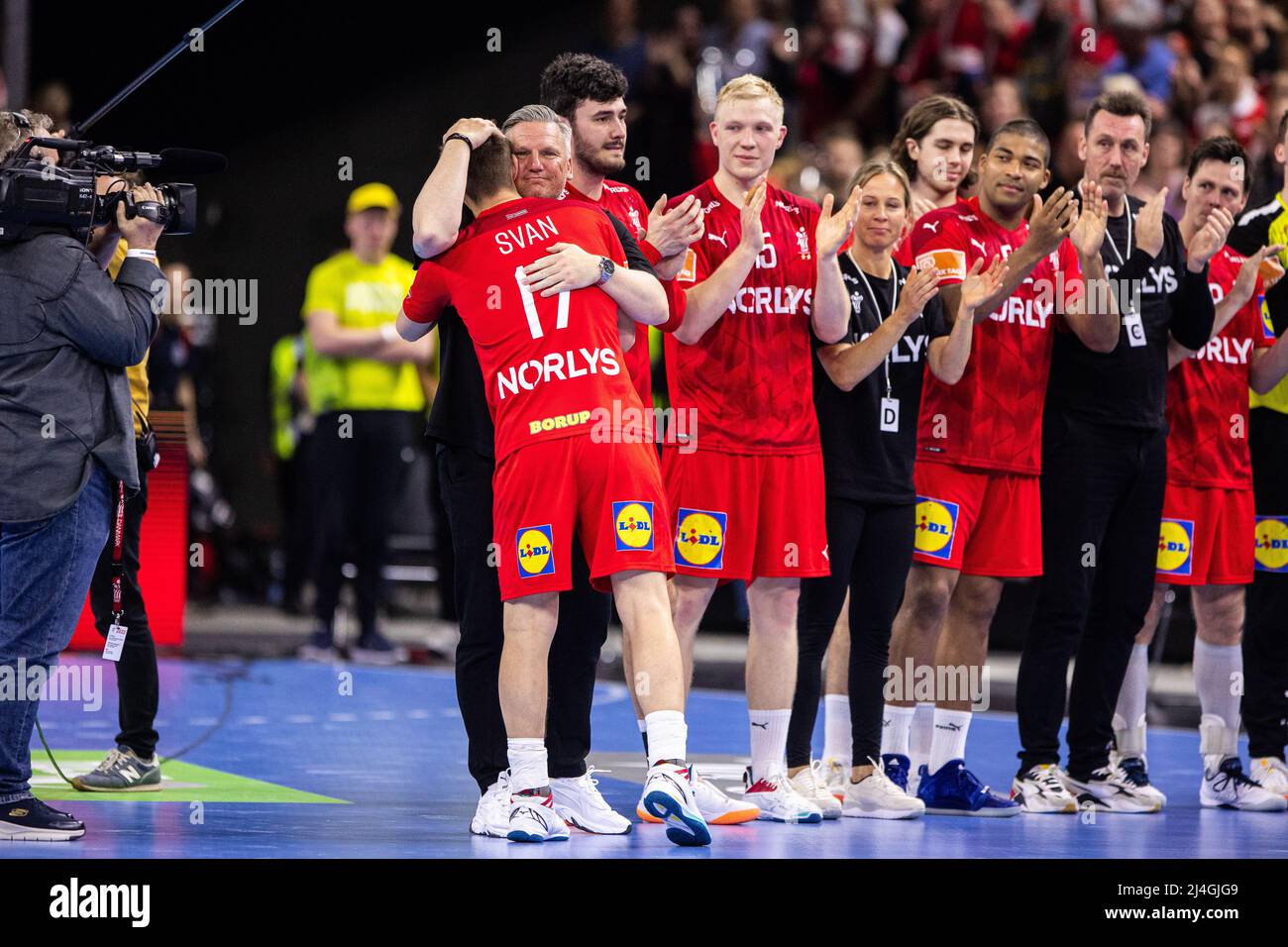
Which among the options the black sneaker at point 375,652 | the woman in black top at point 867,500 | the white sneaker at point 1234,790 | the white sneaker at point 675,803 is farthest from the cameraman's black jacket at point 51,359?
the black sneaker at point 375,652

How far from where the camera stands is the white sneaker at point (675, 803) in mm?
4832

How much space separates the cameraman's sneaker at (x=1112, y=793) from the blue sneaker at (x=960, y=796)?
1.12 ft

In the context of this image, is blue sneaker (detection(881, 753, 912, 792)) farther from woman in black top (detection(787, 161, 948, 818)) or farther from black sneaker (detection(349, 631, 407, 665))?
black sneaker (detection(349, 631, 407, 665))

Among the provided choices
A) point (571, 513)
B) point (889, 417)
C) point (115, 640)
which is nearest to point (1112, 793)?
point (889, 417)

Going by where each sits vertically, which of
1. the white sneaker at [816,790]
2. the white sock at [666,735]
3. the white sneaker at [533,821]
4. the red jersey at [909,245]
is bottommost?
the white sneaker at [816,790]

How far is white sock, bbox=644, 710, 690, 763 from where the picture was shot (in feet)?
16.2

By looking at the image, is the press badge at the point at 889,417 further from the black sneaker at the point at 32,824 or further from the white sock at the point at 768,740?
the black sneaker at the point at 32,824

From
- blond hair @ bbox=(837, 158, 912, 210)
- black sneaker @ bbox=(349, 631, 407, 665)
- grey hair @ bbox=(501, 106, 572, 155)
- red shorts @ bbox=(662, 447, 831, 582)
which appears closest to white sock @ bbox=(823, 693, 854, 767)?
red shorts @ bbox=(662, 447, 831, 582)

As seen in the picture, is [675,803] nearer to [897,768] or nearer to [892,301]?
[897,768]

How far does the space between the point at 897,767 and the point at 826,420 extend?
51.6 inches

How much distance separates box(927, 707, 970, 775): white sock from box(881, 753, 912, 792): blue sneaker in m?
0.11

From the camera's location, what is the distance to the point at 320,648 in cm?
1118

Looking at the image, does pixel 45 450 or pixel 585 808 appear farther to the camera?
pixel 585 808

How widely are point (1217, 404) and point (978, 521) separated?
48.5 inches
